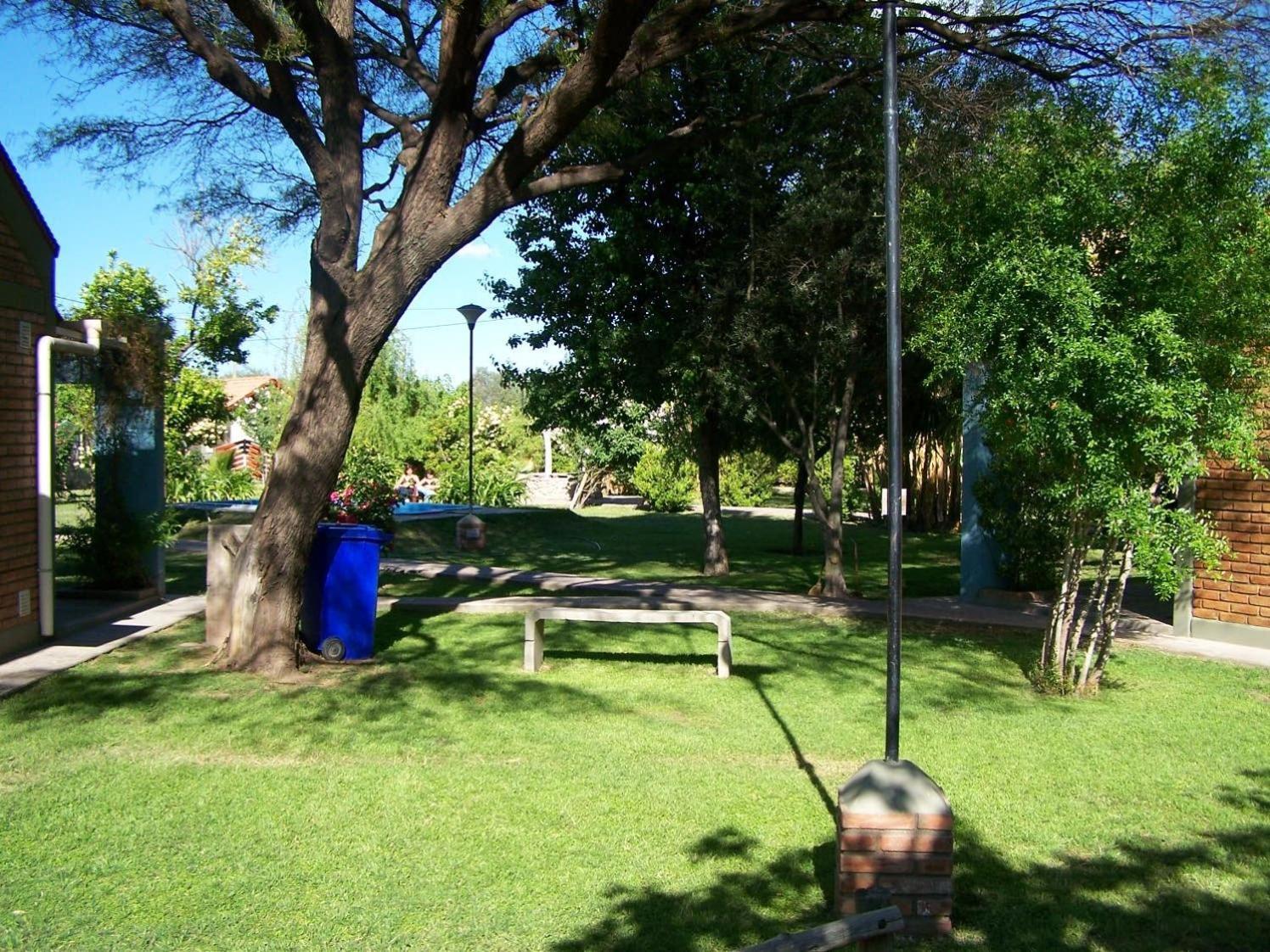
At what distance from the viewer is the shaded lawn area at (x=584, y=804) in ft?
14.4

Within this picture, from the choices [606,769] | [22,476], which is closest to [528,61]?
[22,476]

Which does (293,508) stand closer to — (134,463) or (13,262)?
(13,262)

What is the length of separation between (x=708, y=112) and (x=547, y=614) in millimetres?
6837

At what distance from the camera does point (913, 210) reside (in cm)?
873

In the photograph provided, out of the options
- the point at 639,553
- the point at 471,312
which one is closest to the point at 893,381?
the point at 639,553

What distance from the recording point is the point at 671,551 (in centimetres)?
2192

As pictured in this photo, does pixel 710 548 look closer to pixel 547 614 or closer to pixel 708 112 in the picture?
pixel 708 112

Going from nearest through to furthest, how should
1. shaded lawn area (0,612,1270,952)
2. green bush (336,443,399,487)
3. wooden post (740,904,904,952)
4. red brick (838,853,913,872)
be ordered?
wooden post (740,904,904,952)
red brick (838,853,913,872)
shaded lawn area (0,612,1270,952)
green bush (336,443,399,487)

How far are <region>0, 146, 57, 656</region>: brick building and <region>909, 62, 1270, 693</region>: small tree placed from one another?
7301 millimetres

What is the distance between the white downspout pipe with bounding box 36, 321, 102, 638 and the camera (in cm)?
946

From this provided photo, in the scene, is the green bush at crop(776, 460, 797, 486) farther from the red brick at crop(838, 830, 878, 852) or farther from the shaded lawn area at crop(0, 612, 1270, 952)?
the red brick at crop(838, 830, 878, 852)

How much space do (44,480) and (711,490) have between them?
1000 centimetres

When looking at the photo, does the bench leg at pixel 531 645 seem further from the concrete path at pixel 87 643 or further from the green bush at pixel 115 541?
the green bush at pixel 115 541

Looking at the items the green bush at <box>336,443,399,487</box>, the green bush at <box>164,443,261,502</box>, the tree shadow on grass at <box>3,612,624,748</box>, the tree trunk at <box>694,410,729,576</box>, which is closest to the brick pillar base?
the tree shadow on grass at <box>3,612,624,748</box>
